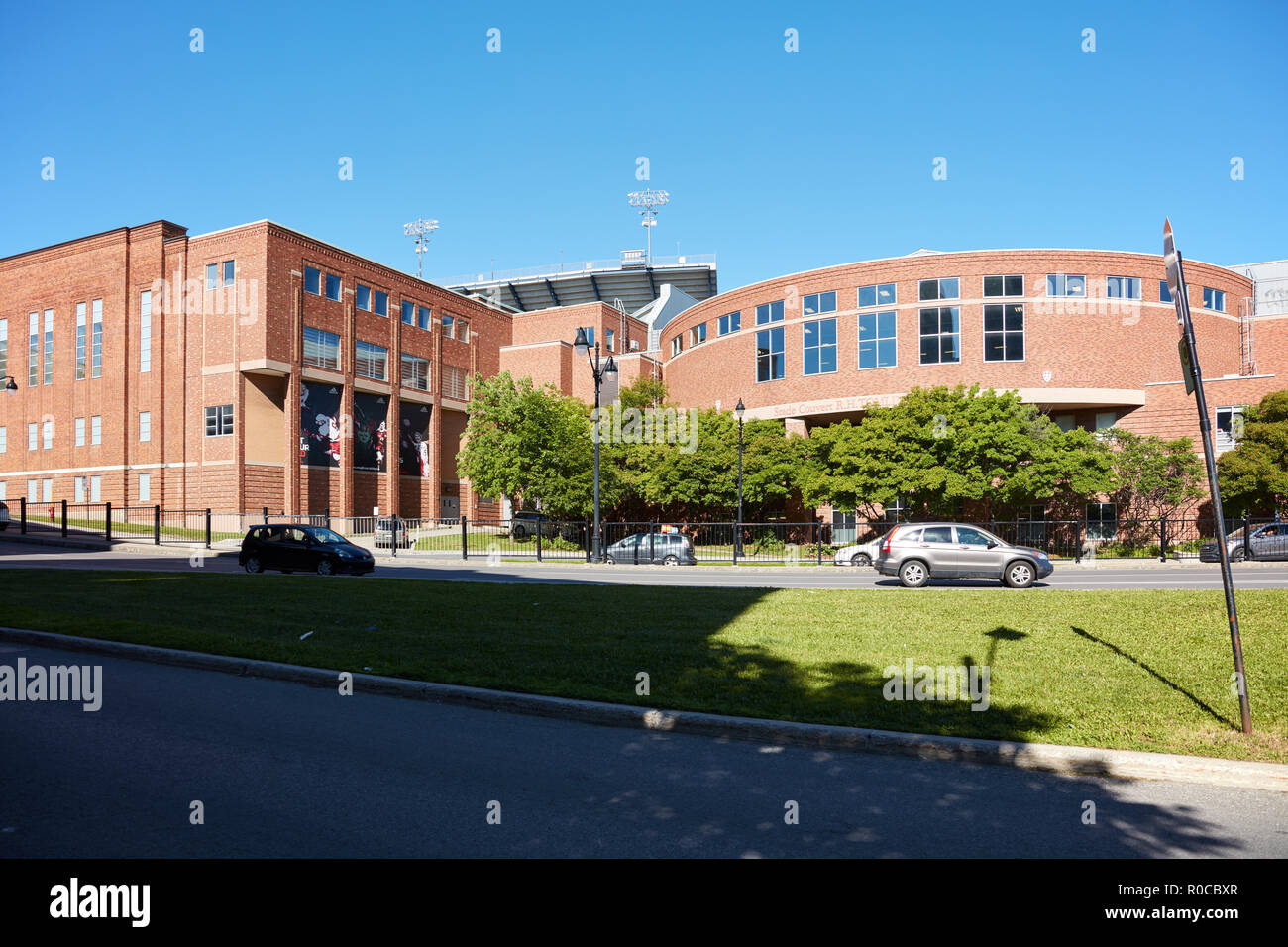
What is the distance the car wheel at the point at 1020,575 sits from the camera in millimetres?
19938

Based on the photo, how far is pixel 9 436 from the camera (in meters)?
57.6

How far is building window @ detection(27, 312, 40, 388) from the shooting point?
56.5m

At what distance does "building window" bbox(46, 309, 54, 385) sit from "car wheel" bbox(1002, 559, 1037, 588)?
62.1 m

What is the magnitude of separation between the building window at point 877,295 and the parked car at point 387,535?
2992 cm

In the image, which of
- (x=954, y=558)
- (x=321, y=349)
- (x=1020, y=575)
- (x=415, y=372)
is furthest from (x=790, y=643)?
(x=415, y=372)

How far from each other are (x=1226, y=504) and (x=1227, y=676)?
127 ft

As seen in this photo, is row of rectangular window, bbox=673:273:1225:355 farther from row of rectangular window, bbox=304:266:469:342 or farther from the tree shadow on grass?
the tree shadow on grass

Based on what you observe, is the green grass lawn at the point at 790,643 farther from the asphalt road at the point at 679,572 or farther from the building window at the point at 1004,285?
the building window at the point at 1004,285

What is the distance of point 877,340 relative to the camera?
48.2 meters

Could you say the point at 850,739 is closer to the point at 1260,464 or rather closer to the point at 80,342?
the point at 1260,464

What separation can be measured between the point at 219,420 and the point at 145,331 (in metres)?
9.56

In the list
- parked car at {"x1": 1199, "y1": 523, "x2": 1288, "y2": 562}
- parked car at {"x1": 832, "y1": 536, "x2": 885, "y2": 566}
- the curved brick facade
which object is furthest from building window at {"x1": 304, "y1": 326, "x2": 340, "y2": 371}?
parked car at {"x1": 1199, "y1": 523, "x2": 1288, "y2": 562}
